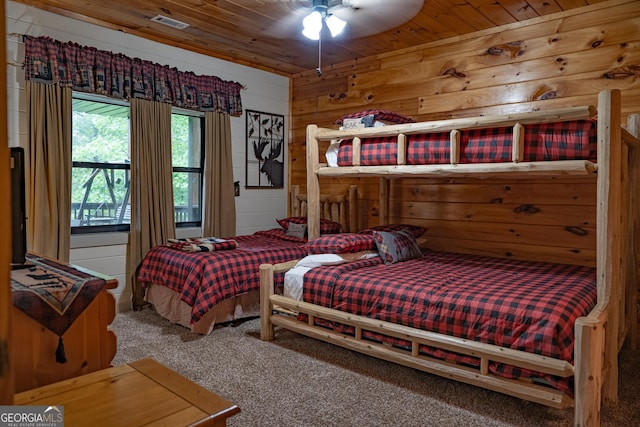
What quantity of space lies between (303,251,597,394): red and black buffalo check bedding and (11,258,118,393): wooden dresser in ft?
4.67

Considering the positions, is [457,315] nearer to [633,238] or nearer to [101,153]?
[633,238]

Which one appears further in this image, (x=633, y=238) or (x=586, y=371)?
(x=633, y=238)

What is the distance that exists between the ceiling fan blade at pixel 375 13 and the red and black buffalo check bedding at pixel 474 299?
1728 millimetres

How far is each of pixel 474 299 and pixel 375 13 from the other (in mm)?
2041

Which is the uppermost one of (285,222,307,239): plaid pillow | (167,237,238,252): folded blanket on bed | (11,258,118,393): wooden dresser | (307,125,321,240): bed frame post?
(307,125,321,240): bed frame post

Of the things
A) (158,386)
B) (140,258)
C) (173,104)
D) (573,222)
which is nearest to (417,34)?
(573,222)

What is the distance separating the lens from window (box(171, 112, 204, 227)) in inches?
169

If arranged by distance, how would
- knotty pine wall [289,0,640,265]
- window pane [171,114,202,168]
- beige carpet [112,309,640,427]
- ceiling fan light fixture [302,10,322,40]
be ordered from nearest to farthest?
beige carpet [112,309,640,427] → ceiling fan light fixture [302,10,322,40] → knotty pine wall [289,0,640,265] → window pane [171,114,202,168]

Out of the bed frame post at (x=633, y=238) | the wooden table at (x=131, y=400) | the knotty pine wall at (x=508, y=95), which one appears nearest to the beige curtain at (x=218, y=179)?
the knotty pine wall at (x=508, y=95)

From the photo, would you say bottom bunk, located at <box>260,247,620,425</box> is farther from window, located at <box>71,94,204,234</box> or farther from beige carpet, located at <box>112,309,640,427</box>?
window, located at <box>71,94,204,234</box>

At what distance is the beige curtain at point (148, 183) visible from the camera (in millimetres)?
3773

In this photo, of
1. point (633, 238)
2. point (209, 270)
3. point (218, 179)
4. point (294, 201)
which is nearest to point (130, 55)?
point (218, 179)

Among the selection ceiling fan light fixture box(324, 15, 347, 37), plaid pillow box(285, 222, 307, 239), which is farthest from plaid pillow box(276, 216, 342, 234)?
ceiling fan light fixture box(324, 15, 347, 37)

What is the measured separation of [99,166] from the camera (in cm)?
374
